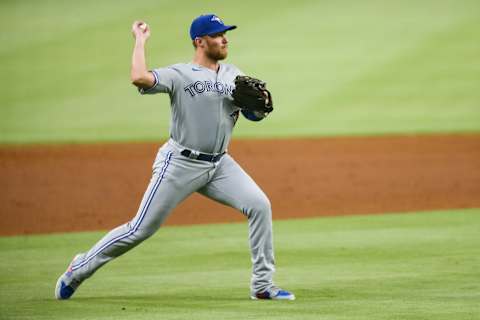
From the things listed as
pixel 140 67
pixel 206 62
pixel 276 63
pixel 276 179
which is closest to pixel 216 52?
pixel 206 62

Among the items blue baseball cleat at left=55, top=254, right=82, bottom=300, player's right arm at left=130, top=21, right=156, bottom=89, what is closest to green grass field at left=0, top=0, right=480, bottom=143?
blue baseball cleat at left=55, top=254, right=82, bottom=300

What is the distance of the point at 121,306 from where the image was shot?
6.40 meters

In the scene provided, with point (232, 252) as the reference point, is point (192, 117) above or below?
above

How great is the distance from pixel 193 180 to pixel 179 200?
0.17 metres

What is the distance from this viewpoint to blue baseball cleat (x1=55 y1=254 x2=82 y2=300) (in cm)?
673

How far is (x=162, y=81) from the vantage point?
6.45 m

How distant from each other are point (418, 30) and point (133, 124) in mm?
8031

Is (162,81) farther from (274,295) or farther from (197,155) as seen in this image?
(274,295)

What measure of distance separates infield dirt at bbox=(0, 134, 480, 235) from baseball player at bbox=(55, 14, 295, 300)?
409 cm

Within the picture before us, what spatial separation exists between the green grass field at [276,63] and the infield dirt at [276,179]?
1.69 metres

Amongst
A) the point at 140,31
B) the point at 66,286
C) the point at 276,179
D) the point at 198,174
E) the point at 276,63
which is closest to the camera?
the point at 140,31

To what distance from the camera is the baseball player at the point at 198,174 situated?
6.59m

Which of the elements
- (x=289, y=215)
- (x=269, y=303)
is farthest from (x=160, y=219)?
(x=289, y=215)

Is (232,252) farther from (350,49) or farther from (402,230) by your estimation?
(350,49)
